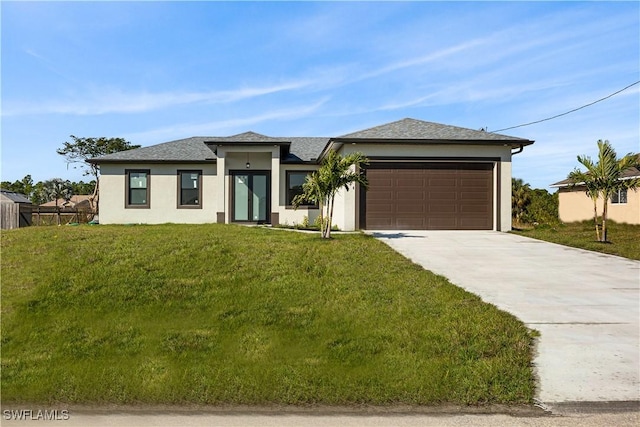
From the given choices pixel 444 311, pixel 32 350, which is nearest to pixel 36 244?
pixel 32 350

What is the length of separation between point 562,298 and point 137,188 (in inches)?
725

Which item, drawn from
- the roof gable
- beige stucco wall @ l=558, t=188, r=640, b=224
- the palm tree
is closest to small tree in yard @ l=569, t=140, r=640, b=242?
beige stucco wall @ l=558, t=188, r=640, b=224

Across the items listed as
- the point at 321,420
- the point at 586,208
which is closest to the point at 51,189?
the point at 586,208

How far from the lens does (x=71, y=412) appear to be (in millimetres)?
4496

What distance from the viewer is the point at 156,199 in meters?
20.7

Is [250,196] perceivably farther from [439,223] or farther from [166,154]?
[439,223]

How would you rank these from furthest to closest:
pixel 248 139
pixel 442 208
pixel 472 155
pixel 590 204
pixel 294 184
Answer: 1. pixel 590 204
2. pixel 294 184
3. pixel 248 139
4. pixel 472 155
5. pixel 442 208

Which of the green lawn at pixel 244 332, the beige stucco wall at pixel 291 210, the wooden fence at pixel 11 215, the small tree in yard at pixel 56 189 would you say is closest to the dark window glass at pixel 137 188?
the wooden fence at pixel 11 215

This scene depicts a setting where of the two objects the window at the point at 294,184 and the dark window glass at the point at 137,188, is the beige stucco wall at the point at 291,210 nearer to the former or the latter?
the window at the point at 294,184

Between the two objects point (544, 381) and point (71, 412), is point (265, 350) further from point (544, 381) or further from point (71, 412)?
point (544, 381)

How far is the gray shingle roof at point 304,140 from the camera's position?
1677 cm

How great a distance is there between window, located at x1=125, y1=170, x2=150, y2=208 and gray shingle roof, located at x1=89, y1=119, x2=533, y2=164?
62 cm

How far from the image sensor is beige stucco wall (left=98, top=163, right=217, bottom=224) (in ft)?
67.9

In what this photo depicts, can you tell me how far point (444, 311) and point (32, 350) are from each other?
223 inches
